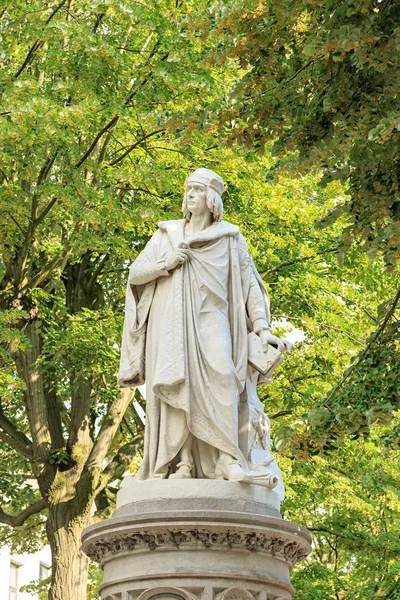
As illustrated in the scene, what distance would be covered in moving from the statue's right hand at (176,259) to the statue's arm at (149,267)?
40mm

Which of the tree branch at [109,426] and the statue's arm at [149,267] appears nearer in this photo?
the statue's arm at [149,267]

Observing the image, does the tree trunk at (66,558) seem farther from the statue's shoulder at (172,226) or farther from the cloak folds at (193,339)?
the statue's shoulder at (172,226)

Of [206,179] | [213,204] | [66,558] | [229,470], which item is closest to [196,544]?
[229,470]

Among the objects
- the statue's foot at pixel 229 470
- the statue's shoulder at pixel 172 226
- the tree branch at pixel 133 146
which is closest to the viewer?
the statue's foot at pixel 229 470

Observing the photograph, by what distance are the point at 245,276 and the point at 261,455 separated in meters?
1.29

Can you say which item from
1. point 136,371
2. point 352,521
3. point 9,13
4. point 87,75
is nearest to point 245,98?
point 136,371

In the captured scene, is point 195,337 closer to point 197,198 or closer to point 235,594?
point 197,198

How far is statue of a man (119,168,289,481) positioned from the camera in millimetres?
7078

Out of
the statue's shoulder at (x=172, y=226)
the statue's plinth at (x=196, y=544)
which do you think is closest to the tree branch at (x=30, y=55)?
the statue's shoulder at (x=172, y=226)

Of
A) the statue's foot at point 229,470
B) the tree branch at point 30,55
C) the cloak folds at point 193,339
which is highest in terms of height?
the tree branch at point 30,55

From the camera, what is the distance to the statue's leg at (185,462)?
6965mm

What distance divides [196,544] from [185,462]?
732 mm

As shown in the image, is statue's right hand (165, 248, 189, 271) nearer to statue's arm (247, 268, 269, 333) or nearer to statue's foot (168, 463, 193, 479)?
statue's arm (247, 268, 269, 333)

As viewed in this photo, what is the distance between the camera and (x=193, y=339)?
7.27 meters
